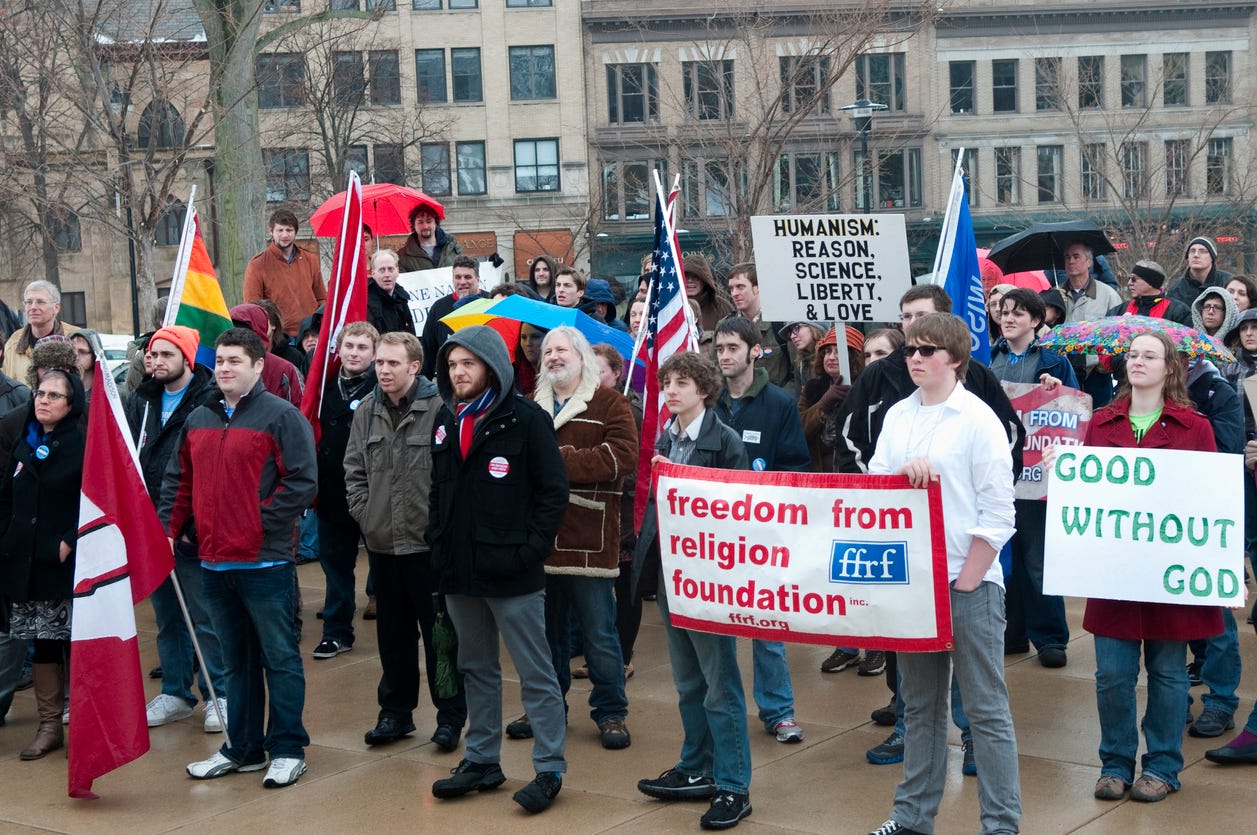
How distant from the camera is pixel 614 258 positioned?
51.8 meters

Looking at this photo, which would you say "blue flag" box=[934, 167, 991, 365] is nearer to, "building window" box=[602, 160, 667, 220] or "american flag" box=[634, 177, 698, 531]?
"american flag" box=[634, 177, 698, 531]

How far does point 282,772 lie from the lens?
691 centimetres

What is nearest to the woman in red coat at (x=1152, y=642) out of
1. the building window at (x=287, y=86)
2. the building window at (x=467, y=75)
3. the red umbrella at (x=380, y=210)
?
the red umbrella at (x=380, y=210)

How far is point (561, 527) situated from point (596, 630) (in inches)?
21.1

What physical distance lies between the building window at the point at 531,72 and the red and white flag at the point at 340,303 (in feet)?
155

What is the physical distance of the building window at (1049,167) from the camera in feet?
173

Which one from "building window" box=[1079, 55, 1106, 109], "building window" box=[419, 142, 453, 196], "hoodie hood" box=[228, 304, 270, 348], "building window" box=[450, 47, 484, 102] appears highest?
"building window" box=[450, 47, 484, 102]

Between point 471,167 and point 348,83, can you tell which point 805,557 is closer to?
point 348,83

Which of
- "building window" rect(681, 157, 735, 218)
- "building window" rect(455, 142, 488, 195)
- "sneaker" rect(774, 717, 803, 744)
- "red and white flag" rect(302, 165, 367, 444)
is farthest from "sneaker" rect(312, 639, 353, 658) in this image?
"building window" rect(455, 142, 488, 195)

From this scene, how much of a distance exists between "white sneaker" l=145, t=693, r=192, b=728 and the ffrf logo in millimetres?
4201

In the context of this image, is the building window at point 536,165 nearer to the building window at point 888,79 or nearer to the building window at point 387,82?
the building window at point 387,82

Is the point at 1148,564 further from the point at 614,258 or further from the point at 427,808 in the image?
the point at 614,258

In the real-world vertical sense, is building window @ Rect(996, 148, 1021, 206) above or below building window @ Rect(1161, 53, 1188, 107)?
below

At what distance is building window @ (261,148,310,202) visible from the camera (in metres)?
40.6
